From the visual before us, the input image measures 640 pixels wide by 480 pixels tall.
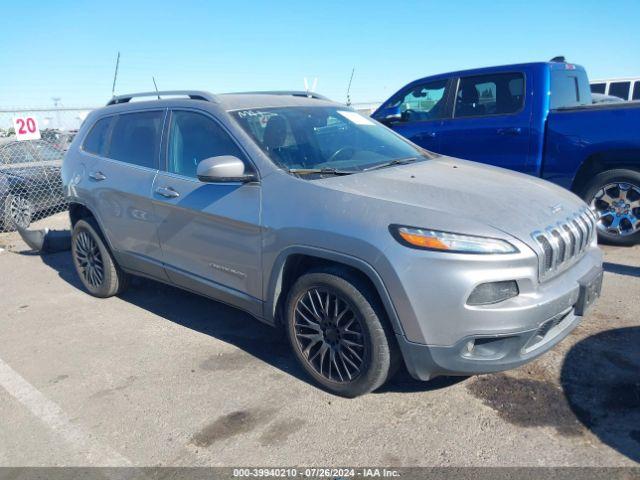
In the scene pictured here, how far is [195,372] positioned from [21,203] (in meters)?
6.43

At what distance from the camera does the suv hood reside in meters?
2.78

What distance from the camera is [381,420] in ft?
9.66

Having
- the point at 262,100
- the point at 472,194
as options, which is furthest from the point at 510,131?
the point at 472,194

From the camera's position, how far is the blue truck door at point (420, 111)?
6679mm

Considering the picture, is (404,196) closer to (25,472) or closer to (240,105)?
(240,105)

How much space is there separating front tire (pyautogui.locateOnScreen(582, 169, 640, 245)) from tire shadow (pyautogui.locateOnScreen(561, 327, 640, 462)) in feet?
7.14

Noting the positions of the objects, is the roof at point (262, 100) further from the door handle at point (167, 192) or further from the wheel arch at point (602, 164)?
the wheel arch at point (602, 164)

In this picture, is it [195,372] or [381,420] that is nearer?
[381,420]

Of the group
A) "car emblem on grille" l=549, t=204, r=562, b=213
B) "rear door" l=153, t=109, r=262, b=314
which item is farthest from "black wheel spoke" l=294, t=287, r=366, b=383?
"car emblem on grille" l=549, t=204, r=562, b=213

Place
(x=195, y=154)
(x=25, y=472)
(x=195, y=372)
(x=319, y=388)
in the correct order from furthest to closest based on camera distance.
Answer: (x=195, y=154) < (x=195, y=372) < (x=319, y=388) < (x=25, y=472)

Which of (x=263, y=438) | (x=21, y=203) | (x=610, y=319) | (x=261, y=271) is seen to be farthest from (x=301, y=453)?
(x=21, y=203)

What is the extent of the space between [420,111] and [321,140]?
11.4 feet

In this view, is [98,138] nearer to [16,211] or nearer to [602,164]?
[16,211]

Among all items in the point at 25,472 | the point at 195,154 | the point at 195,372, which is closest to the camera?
the point at 25,472
